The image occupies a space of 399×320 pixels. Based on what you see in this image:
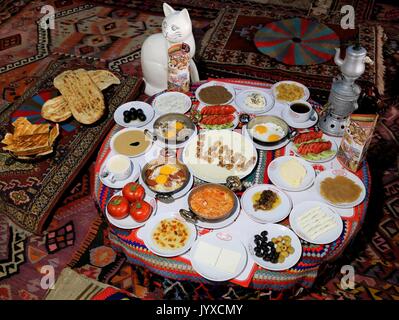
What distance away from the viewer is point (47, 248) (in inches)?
131

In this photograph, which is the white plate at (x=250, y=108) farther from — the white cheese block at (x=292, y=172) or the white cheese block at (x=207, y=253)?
the white cheese block at (x=207, y=253)

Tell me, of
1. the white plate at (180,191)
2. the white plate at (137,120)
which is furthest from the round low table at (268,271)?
the white plate at (137,120)

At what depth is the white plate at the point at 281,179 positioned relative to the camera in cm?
269

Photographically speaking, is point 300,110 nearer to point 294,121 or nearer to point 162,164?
point 294,121

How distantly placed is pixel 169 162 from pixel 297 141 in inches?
36.0

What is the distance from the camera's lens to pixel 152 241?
2445mm

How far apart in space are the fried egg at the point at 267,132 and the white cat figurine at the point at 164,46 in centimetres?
91

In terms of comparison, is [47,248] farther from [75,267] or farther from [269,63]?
[269,63]

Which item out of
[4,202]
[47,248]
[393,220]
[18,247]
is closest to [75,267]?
[47,248]

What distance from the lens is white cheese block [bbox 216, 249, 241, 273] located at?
2.34 m

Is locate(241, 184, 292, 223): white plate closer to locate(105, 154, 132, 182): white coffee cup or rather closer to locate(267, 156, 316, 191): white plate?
locate(267, 156, 316, 191): white plate

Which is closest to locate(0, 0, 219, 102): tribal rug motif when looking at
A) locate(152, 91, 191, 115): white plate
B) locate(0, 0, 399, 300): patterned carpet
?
locate(0, 0, 399, 300): patterned carpet

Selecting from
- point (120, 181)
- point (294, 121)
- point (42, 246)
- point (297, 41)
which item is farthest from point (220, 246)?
point (297, 41)

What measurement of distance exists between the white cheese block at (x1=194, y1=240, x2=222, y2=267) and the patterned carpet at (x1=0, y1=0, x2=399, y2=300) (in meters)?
0.27
